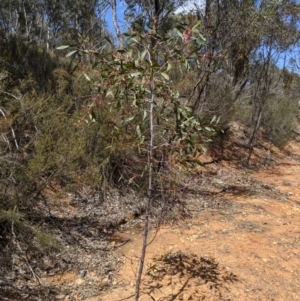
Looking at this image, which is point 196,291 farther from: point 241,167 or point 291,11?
point 291,11

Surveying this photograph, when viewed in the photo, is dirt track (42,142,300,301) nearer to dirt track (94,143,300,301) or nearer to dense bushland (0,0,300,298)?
dirt track (94,143,300,301)

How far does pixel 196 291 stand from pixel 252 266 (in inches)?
35.6

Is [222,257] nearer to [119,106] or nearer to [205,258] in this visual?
[205,258]

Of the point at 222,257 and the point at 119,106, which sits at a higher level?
the point at 119,106

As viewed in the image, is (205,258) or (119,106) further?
(205,258)

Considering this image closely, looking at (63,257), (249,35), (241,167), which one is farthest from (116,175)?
(249,35)

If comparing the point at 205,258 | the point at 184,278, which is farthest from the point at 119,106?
the point at 205,258

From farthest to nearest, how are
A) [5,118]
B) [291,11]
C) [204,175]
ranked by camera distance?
1. [291,11]
2. [204,175]
3. [5,118]

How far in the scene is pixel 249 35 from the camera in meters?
10.2

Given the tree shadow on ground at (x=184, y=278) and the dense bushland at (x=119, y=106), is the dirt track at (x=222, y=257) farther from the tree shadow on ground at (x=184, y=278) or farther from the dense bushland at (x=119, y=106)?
the dense bushland at (x=119, y=106)

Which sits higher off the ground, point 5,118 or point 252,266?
point 5,118

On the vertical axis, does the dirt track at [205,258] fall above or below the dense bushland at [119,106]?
below

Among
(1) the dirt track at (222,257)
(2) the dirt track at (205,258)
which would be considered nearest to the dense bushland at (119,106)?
(2) the dirt track at (205,258)

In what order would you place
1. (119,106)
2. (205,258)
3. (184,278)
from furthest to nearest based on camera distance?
(205,258), (184,278), (119,106)
